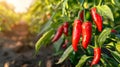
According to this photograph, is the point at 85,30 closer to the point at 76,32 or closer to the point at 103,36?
the point at 76,32

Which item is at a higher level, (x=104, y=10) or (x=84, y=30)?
(x=104, y=10)

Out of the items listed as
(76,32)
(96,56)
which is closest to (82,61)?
(96,56)

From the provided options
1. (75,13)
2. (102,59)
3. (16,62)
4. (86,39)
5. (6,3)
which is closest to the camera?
(86,39)

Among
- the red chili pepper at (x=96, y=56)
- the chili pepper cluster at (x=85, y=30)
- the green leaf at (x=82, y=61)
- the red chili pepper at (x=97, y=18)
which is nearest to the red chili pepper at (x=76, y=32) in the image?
the chili pepper cluster at (x=85, y=30)

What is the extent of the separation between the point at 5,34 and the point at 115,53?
29.5 feet

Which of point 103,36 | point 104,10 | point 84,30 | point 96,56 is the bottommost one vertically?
point 96,56

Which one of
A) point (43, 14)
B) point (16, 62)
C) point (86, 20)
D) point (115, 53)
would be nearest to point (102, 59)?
point (115, 53)

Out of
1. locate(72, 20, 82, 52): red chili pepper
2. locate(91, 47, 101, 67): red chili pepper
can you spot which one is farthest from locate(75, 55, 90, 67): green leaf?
locate(72, 20, 82, 52): red chili pepper

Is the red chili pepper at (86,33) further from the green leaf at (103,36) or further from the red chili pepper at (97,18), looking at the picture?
the green leaf at (103,36)

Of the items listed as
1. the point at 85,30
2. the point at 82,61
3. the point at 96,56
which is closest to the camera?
the point at 85,30

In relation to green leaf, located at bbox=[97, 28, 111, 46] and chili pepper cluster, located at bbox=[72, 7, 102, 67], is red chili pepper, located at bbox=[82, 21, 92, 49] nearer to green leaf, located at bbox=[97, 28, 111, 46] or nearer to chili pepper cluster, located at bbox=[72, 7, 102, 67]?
chili pepper cluster, located at bbox=[72, 7, 102, 67]

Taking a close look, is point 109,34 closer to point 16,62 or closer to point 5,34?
point 16,62

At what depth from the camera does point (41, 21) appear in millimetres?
8898

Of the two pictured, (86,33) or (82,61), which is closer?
(86,33)
